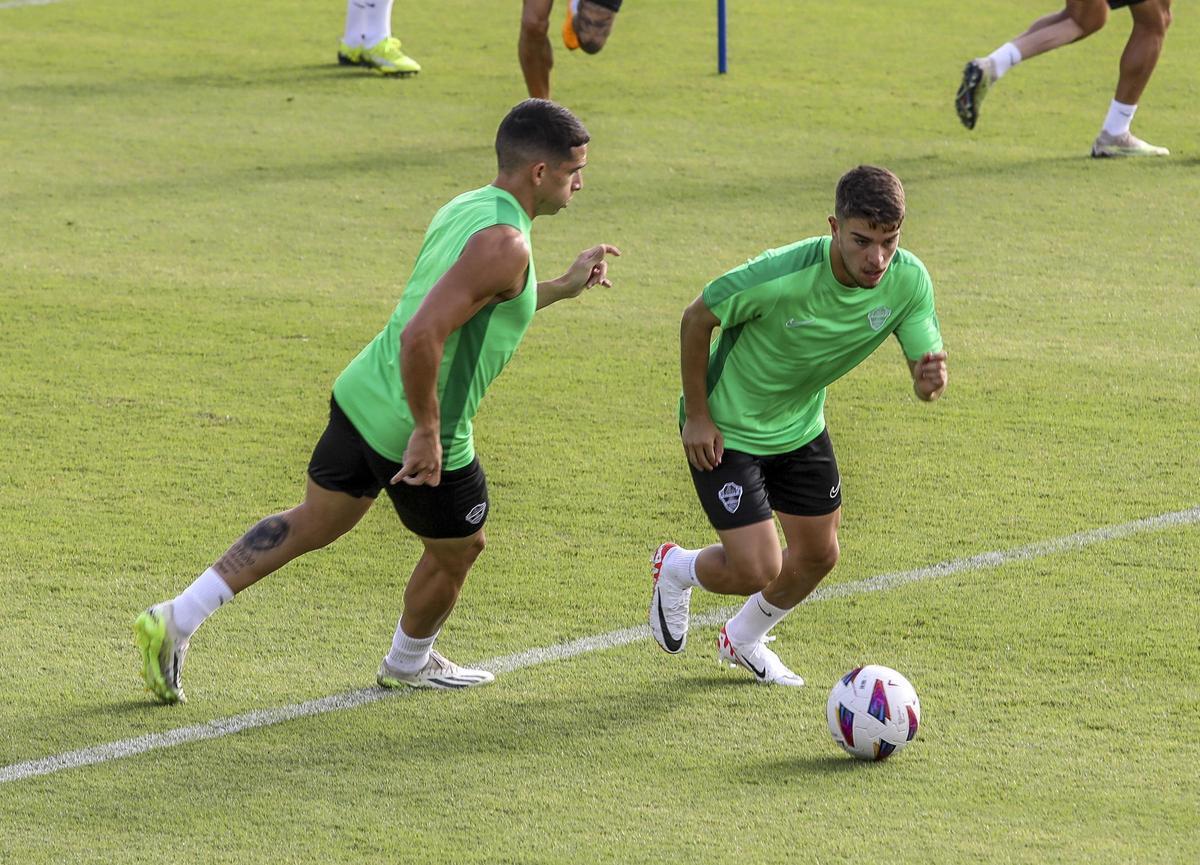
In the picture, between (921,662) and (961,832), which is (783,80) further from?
(961,832)

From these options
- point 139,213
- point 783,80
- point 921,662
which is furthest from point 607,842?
point 783,80

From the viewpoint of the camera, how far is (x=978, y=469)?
7.40 metres

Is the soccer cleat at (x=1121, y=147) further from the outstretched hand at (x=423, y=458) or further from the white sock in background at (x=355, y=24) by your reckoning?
the outstretched hand at (x=423, y=458)

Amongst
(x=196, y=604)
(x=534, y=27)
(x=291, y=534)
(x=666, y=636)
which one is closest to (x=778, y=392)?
(x=666, y=636)

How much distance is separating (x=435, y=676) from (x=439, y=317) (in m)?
1.30

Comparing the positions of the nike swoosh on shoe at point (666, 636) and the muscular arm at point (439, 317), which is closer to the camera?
the muscular arm at point (439, 317)

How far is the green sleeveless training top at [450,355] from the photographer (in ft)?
16.1

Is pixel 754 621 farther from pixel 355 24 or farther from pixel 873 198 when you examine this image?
pixel 355 24

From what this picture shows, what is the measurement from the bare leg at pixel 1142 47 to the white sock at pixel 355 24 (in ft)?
20.2

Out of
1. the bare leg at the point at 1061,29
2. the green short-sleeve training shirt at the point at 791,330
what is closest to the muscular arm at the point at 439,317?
the green short-sleeve training shirt at the point at 791,330

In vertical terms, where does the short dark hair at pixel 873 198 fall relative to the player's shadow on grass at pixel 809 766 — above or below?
above

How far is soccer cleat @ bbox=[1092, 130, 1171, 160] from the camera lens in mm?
12430

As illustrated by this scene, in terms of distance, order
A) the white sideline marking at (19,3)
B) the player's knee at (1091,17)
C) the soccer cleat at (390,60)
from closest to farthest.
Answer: the player's knee at (1091,17) → the soccer cleat at (390,60) → the white sideline marking at (19,3)

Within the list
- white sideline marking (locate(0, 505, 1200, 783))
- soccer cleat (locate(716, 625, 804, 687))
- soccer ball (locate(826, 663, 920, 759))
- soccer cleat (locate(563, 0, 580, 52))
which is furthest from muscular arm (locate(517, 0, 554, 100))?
soccer ball (locate(826, 663, 920, 759))
